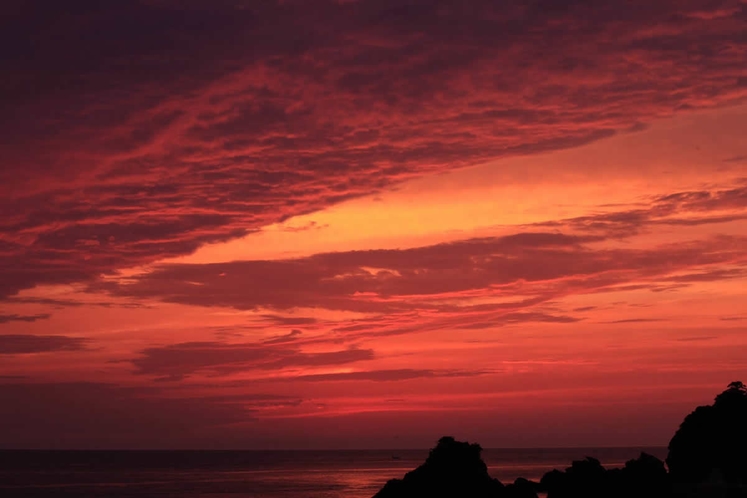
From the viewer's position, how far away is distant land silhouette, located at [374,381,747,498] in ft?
200

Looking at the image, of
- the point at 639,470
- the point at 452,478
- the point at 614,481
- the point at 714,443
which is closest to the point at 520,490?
the point at 452,478

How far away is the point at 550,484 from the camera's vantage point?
68250mm

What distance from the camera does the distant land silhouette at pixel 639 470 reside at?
60.9 metres

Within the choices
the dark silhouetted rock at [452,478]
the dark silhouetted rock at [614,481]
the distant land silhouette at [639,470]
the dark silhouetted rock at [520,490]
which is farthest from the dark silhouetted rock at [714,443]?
the dark silhouetted rock at [452,478]

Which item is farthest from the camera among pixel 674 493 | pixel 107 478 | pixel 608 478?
pixel 107 478

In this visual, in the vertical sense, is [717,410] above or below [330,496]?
above

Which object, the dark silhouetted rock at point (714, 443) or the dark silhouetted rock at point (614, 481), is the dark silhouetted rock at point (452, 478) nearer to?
the dark silhouetted rock at point (614, 481)

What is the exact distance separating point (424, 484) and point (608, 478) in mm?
13185

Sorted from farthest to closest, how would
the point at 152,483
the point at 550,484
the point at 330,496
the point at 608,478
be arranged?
the point at 152,483, the point at 330,496, the point at 550,484, the point at 608,478

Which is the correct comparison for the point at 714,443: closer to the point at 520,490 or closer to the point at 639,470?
the point at 639,470

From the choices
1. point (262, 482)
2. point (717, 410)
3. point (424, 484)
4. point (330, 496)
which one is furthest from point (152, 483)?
point (717, 410)

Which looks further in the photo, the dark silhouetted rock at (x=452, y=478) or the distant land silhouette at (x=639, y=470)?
the dark silhouetted rock at (x=452, y=478)

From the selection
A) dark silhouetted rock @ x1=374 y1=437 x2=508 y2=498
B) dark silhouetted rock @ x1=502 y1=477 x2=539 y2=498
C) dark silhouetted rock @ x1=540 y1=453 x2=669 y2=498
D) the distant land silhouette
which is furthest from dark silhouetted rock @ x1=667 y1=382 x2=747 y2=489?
dark silhouetted rock @ x1=374 y1=437 x2=508 y2=498

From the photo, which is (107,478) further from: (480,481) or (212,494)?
(480,481)
